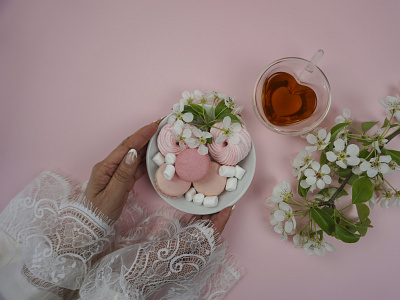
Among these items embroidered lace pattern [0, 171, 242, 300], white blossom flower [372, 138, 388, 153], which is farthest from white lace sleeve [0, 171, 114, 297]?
white blossom flower [372, 138, 388, 153]

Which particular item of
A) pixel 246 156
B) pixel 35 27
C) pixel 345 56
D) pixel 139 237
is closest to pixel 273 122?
pixel 246 156

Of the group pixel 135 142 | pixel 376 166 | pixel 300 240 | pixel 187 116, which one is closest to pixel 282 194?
pixel 300 240

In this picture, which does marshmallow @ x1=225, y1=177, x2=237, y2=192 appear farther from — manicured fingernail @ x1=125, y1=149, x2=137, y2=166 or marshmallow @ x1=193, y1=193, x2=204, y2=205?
manicured fingernail @ x1=125, y1=149, x2=137, y2=166

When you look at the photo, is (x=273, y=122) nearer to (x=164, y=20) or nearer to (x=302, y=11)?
(x=302, y=11)

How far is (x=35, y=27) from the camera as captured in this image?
3.98ft

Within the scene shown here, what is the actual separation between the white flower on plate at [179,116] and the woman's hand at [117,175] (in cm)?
8

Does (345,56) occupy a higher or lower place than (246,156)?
higher

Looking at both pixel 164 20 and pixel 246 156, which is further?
pixel 164 20

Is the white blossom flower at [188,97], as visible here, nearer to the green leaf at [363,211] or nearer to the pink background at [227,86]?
the pink background at [227,86]

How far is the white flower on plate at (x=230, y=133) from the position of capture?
0.90 meters

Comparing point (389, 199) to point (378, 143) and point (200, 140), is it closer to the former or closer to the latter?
point (378, 143)

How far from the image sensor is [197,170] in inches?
36.8

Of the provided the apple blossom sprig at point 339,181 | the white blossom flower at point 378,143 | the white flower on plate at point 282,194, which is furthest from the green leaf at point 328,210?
the white blossom flower at point 378,143

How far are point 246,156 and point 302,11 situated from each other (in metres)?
0.63
